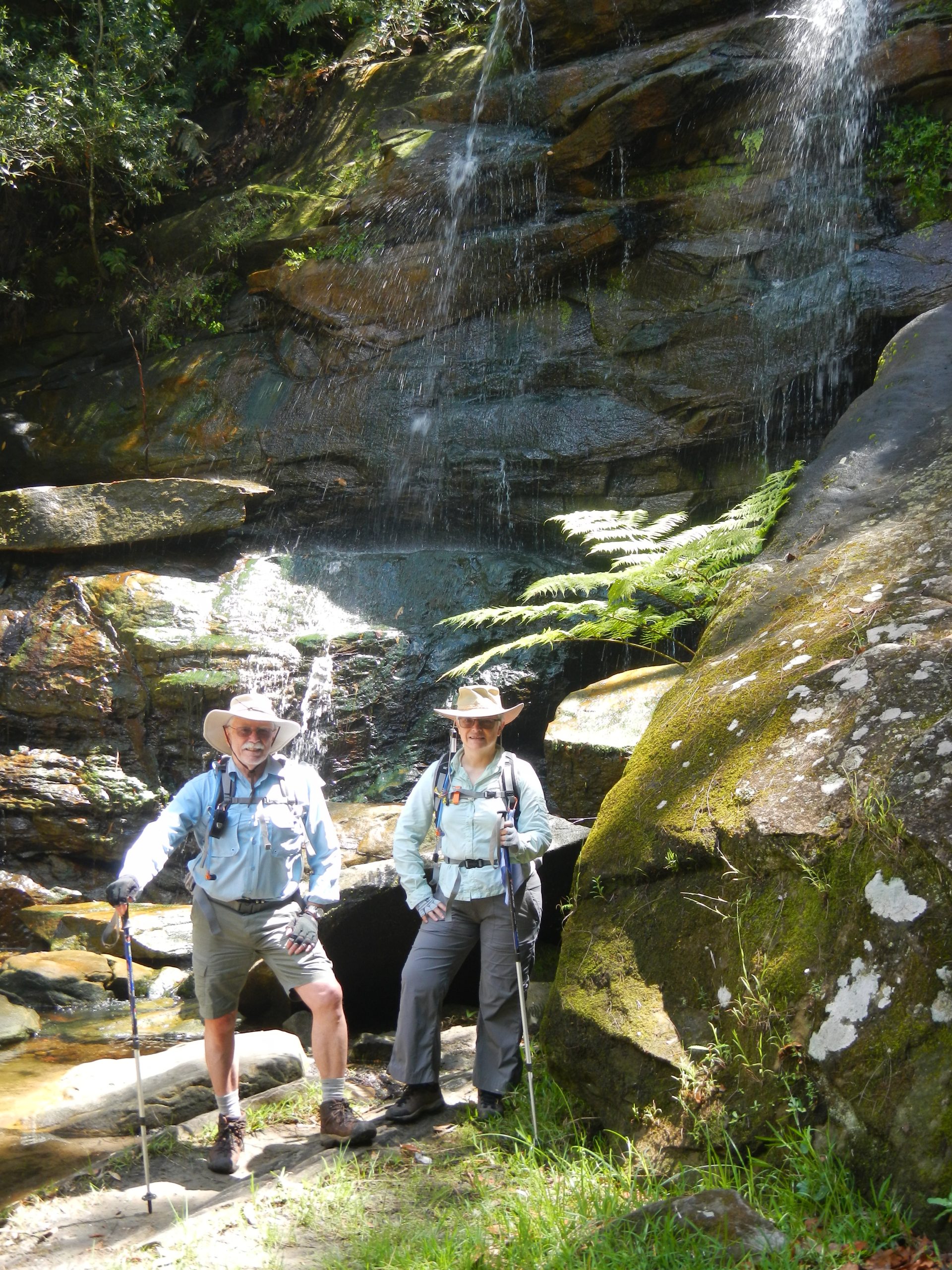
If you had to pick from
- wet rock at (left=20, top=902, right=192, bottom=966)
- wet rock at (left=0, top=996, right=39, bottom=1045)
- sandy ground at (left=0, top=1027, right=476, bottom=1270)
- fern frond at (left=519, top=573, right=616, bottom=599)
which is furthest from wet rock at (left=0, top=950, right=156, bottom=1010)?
fern frond at (left=519, top=573, right=616, bottom=599)

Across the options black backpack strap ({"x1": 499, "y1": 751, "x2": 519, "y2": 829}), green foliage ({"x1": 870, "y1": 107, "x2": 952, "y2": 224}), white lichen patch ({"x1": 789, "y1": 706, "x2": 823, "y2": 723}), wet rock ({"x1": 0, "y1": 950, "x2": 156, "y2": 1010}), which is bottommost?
wet rock ({"x1": 0, "y1": 950, "x2": 156, "y2": 1010})

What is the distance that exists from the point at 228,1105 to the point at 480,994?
4.02 feet

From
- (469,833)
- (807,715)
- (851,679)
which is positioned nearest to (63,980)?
(469,833)

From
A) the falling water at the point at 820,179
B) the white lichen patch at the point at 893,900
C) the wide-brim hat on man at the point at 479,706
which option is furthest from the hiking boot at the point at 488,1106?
the falling water at the point at 820,179

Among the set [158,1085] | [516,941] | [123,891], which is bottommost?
[158,1085]

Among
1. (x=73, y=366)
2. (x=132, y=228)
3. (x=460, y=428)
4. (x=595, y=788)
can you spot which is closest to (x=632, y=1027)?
(x=595, y=788)

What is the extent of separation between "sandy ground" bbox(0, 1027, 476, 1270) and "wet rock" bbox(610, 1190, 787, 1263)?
1.21m

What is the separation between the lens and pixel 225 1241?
12.1ft

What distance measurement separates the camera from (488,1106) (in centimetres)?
463

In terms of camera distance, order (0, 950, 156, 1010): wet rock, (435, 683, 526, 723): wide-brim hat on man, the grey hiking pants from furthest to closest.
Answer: (0, 950, 156, 1010): wet rock, (435, 683, 526, 723): wide-brim hat on man, the grey hiking pants

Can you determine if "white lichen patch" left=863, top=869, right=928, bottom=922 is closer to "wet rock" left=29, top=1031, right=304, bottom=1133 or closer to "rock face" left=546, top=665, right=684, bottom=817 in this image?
"rock face" left=546, top=665, right=684, bottom=817

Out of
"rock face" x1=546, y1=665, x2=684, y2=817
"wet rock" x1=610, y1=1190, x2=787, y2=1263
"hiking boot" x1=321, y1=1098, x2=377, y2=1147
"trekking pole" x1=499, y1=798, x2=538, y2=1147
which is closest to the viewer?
"wet rock" x1=610, y1=1190, x2=787, y2=1263

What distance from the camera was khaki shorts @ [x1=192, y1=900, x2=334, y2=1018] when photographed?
4.59 meters

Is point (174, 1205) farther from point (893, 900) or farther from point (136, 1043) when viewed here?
point (893, 900)
